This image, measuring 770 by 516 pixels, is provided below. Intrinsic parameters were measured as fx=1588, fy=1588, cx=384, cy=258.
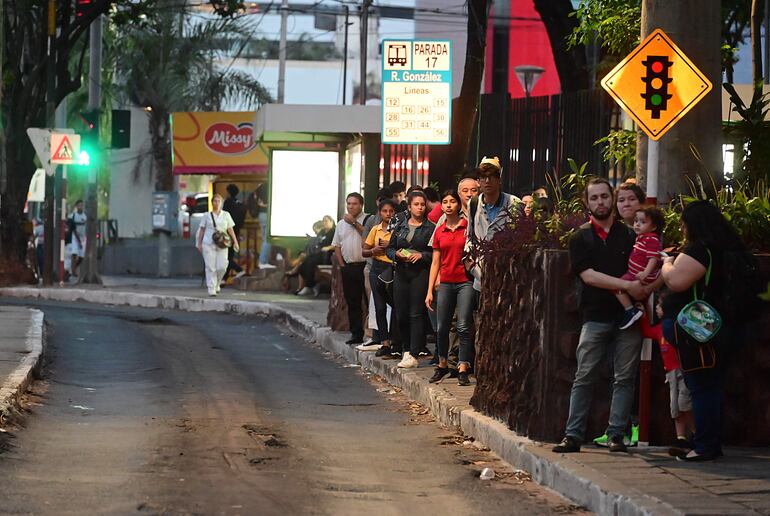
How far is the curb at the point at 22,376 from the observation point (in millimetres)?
11797

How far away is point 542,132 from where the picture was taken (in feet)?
64.6

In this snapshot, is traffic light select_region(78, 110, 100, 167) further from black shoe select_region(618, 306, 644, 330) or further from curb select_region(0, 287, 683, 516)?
black shoe select_region(618, 306, 644, 330)

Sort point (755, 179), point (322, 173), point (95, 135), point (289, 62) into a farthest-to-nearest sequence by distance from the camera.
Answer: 1. point (289, 62)
2. point (95, 135)
3. point (322, 173)
4. point (755, 179)

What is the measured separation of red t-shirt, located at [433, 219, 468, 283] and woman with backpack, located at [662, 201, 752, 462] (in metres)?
4.28

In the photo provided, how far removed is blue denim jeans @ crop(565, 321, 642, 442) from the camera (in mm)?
9602

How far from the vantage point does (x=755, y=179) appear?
12.7m

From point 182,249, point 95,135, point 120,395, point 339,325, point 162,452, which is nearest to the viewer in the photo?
point 162,452

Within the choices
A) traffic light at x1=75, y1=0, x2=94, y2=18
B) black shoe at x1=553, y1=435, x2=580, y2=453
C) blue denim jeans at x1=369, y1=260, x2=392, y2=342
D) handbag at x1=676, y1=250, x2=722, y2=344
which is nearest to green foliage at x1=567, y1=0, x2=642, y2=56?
blue denim jeans at x1=369, y1=260, x2=392, y2=342

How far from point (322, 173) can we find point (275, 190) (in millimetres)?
921

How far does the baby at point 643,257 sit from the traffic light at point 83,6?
23.6 m

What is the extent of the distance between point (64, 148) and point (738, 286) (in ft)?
77.4

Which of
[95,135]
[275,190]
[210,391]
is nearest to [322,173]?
[275,190]

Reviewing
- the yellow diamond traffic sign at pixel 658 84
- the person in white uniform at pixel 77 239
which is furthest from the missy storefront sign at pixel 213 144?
the yellow diamond traffic sign at pixel 658 84

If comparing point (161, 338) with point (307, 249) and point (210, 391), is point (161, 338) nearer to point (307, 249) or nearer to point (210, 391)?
point (210, 391)
